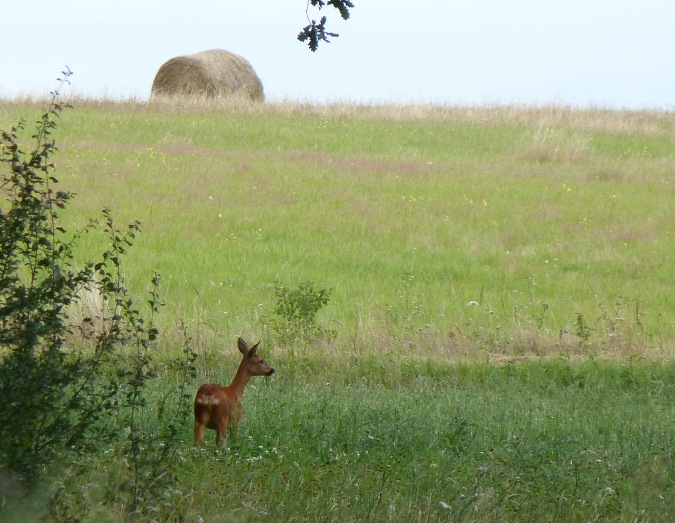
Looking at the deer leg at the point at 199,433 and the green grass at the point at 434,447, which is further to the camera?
the deer leg at the point at 199,433

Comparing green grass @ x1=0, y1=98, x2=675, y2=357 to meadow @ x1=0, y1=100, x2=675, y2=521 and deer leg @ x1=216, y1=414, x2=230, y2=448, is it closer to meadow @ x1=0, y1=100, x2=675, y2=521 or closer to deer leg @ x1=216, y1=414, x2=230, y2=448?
meadow @ x1=0, y1=100, x2=675, y2=521

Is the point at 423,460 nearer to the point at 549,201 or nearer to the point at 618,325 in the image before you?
the point at 618,325

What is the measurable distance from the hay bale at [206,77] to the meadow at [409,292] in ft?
13.0

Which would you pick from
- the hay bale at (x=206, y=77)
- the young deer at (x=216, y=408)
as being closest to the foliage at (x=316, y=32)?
the young deer at (x=216, y=408)

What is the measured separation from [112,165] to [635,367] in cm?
1542

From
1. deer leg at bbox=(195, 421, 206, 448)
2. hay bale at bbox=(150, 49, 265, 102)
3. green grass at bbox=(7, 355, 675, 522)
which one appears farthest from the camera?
hay bale at bbox=(150, 49, 265, 102)

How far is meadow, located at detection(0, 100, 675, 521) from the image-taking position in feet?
20.0

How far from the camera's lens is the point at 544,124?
104 feet

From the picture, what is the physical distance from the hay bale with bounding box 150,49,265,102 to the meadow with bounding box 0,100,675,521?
3.96 meters

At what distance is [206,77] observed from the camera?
3647cm

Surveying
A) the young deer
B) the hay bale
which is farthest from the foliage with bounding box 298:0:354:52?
the hay bale

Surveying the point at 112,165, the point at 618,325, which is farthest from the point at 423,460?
the point at 112,165

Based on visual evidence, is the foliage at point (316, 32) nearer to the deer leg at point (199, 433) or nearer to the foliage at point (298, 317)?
the deer leg at point (199, 433)

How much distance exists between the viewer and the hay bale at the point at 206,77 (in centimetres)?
3641
